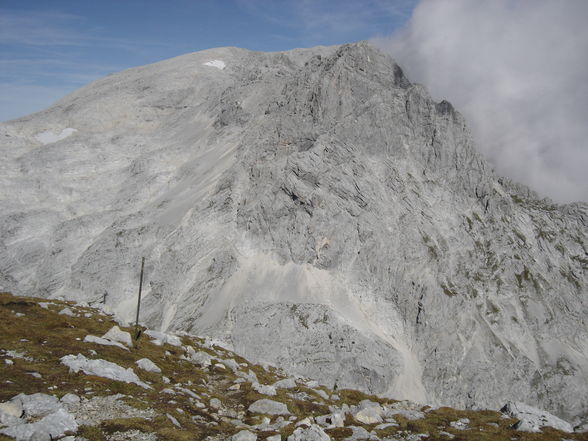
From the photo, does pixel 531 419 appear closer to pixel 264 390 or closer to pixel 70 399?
pixel 264 390

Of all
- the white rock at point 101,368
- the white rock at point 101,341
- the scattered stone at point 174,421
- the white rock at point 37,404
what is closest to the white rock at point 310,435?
the scattered stone at point 174,421

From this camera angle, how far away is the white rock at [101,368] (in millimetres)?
24891

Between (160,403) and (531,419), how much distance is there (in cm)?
2350

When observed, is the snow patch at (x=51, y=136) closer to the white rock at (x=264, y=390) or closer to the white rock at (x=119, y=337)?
the white rock at (x=119, y=337)

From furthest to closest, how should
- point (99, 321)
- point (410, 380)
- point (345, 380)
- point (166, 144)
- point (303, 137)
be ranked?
point (166, 144), point (303, 137), point (410, 380), point (345, 380), point (99, 321)

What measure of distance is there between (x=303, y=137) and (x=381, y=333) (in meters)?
58.2

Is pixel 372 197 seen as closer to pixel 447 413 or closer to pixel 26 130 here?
pixel 447 413

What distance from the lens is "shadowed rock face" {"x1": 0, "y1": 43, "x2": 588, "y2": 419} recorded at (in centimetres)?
9488

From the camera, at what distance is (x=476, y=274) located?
392 feet

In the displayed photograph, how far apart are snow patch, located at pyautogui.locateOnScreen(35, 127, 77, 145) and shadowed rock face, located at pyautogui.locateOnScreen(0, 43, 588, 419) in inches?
107

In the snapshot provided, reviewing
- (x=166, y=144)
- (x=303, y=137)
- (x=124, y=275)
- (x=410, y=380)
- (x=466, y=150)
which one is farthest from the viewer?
(x=166, y=144)

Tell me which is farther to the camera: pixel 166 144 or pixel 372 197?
pixel 166 144

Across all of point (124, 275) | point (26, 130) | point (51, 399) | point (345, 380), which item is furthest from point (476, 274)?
point (26, 130)

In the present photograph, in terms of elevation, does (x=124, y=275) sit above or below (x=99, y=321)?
above
